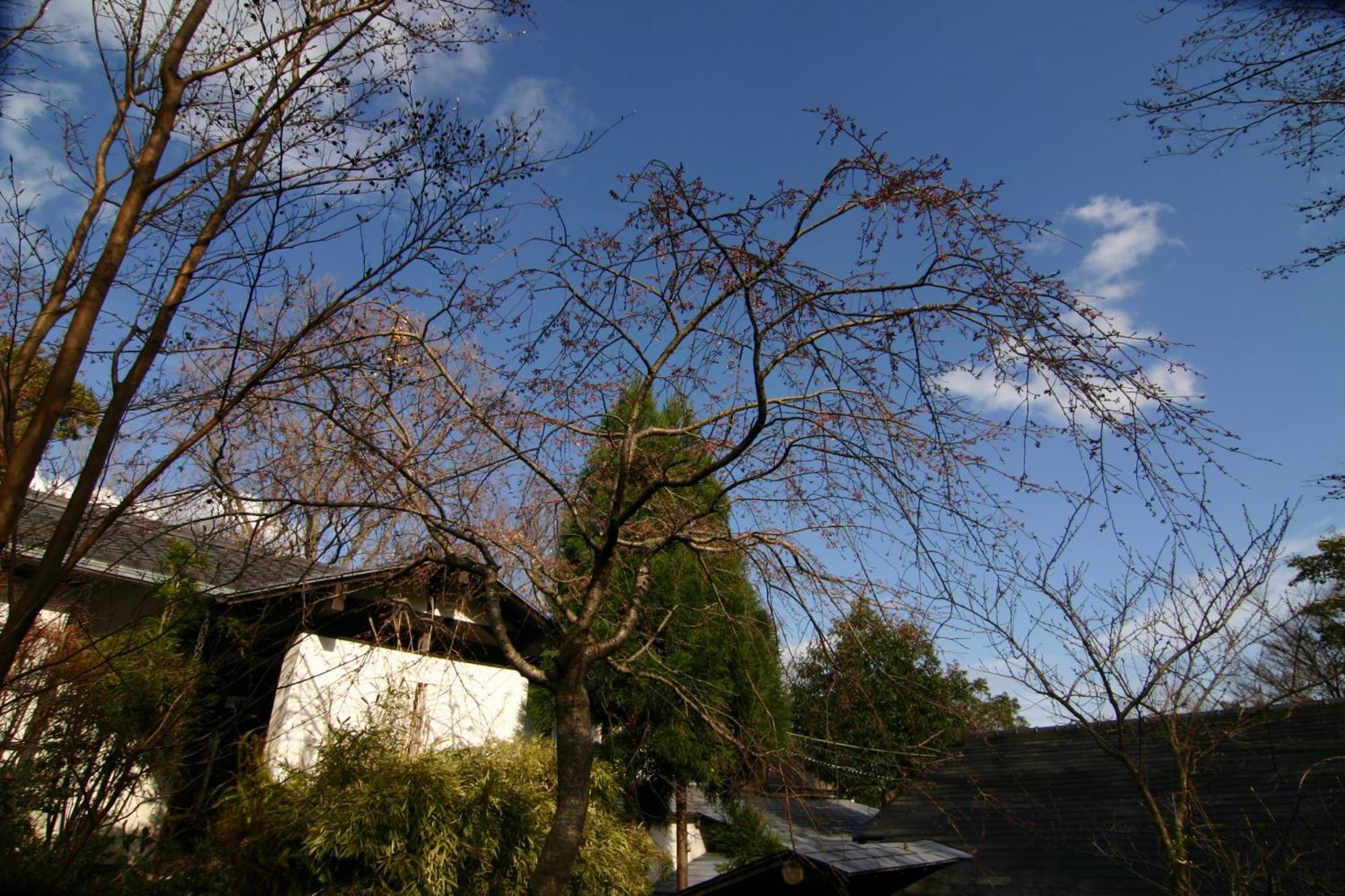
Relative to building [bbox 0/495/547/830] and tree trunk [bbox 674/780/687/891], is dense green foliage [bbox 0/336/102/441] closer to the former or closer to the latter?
building [bbox 0/495/547/830]

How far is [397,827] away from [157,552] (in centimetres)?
346

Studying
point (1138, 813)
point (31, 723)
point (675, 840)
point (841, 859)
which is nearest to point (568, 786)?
point (31, 723)

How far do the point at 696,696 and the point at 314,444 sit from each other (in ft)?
9.59

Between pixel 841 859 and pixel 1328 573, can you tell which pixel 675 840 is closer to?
pixel 841 859

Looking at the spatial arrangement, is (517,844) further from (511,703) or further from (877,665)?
(877,665)

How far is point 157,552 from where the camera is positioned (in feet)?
25.0

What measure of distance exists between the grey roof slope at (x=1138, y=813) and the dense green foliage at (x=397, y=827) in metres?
3.52

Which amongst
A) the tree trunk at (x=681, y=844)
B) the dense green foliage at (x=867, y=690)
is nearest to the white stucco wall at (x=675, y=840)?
the tree trunk at (x=681, y=844)

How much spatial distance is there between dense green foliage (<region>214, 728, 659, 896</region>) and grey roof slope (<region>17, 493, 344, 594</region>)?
1774 mm

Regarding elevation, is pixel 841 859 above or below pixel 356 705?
below

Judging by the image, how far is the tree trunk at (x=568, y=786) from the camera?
13.7 ft

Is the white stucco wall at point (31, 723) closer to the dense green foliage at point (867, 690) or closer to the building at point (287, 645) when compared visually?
the building at point (287, 645)

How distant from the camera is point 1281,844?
5207 mm

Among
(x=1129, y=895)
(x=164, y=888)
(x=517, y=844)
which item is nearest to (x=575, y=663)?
(x=164, y=888)
